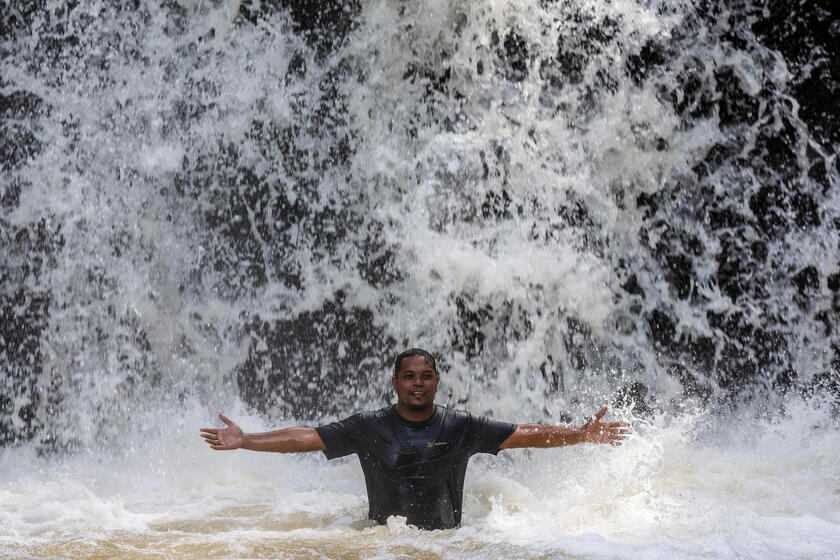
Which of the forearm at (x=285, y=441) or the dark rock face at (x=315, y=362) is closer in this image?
the forearm at (x=285, y=441)

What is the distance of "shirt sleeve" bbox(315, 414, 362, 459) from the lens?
13.3 feet

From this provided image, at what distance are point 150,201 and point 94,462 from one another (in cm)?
179

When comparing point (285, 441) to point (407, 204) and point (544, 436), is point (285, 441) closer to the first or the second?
point (544, 436)

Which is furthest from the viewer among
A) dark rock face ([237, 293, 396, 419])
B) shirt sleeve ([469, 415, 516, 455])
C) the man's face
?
dark rock face ([237, 293, 396, 419])

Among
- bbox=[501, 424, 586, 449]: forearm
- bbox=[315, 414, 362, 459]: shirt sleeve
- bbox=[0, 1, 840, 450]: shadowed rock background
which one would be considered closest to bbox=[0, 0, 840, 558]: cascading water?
bbox=[0, 1, 840, 450]: shadowed rock background

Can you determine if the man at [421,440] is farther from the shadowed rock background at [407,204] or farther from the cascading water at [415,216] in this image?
the shadowed rock background at [407,204]

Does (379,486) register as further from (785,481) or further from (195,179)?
(195,179)

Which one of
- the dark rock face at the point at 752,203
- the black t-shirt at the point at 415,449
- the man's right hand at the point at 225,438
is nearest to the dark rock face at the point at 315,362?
the dark rock face at the point at 752,203

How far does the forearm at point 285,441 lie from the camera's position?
3.94 metres

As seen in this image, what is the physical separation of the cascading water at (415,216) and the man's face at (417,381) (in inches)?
97.4

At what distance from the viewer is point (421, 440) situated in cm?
408

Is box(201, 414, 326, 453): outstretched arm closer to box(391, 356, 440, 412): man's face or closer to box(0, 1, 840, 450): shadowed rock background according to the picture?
box(391, 356, 440, 412): man's face

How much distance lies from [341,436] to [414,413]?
0.31m

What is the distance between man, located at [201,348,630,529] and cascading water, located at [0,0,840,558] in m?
2.32
